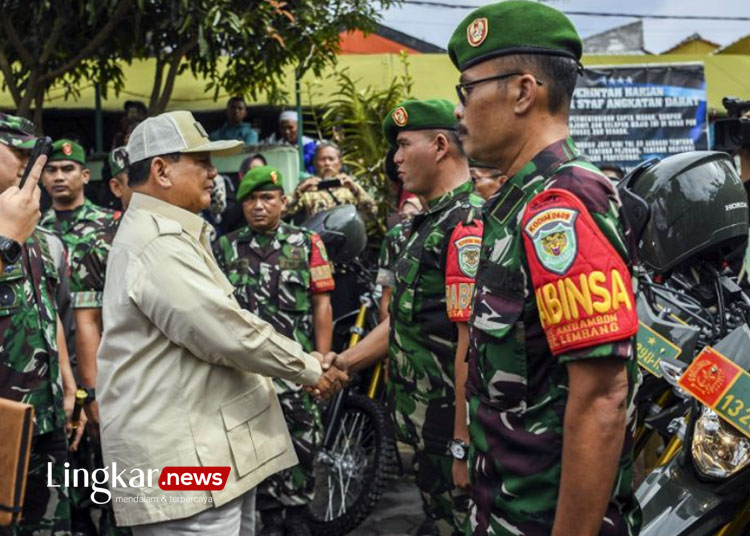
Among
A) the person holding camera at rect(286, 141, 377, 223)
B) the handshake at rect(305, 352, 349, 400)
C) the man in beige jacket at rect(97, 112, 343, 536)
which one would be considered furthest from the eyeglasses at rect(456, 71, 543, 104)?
the person holding camera at rect(286, 141, 377, 223)

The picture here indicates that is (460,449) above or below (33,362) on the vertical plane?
below

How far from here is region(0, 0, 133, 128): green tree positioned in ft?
25.3

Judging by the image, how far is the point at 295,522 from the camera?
16.8ft

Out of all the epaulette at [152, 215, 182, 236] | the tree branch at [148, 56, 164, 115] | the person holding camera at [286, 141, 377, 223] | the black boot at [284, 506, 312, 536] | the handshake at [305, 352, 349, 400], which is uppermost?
the tree branch at [148, 56, 164, 115]

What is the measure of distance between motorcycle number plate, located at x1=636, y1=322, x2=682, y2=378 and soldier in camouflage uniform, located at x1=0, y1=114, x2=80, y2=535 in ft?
7.45

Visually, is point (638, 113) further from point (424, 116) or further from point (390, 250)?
point (424, 116)

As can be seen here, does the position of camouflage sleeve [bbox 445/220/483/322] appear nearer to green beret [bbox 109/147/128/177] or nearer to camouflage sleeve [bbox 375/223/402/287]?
camouflage sleeve [bbox 375/223/402/287]

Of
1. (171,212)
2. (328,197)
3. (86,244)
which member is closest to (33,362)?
(171,212)

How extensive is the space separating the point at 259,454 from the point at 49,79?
20.3 feet

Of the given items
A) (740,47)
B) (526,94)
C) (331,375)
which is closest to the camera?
(526,94)

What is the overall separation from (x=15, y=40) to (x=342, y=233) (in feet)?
12.4

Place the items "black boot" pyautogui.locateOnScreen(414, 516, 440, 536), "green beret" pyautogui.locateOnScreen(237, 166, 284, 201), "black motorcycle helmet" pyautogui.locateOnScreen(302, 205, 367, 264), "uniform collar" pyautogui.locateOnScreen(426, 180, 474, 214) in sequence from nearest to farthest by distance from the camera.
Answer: "uniform collar" pyautogui.locateOnScreen(426, 180, 474, 214) < "black boot" pyautogui.locateOnScreen(414, 516, 440, 536) < "green beret" pyautogui.locateOnScreen(237, 166, 284, 201) < "black motorcycle helmet" pyautogui.locateOnScreen(302, 205, 367, 264)


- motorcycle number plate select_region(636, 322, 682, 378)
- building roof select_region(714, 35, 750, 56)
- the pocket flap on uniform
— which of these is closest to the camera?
the pocket flap on uniform

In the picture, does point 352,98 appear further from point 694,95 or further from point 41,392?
point 694,95
